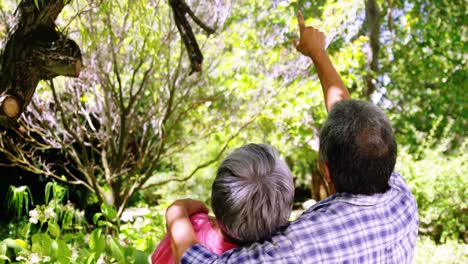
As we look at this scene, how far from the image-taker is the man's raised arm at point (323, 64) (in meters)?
1.64

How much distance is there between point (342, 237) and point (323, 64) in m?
0.73

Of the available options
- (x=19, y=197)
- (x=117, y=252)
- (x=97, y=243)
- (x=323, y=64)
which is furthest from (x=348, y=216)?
(x=19, y=197)

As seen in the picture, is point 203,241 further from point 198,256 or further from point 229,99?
point 229,99

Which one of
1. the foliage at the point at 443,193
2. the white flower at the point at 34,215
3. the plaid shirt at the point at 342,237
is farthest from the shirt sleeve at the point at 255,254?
the foliage at the point at 443,193

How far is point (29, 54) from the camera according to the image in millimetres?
1953

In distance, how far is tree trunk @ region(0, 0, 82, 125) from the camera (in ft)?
6.38

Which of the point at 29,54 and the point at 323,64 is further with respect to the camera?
the point at 29,54

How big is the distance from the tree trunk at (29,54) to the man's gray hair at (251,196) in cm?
105

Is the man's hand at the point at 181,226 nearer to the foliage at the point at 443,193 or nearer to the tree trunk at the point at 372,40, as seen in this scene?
the foliage at the point at 443,193

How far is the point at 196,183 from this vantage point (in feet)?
35.1

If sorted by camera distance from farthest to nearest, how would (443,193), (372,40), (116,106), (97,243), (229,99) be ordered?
(372,40) < (443,193) < (229,99) < (116,106) < (97,243)

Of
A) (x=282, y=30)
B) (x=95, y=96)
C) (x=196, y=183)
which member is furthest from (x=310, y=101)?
(x=196, y=183)

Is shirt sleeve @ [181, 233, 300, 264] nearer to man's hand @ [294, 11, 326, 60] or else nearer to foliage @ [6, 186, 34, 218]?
man's hand @ [294, 11, 326, 60]

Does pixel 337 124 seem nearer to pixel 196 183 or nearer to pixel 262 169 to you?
pixel 262 169
